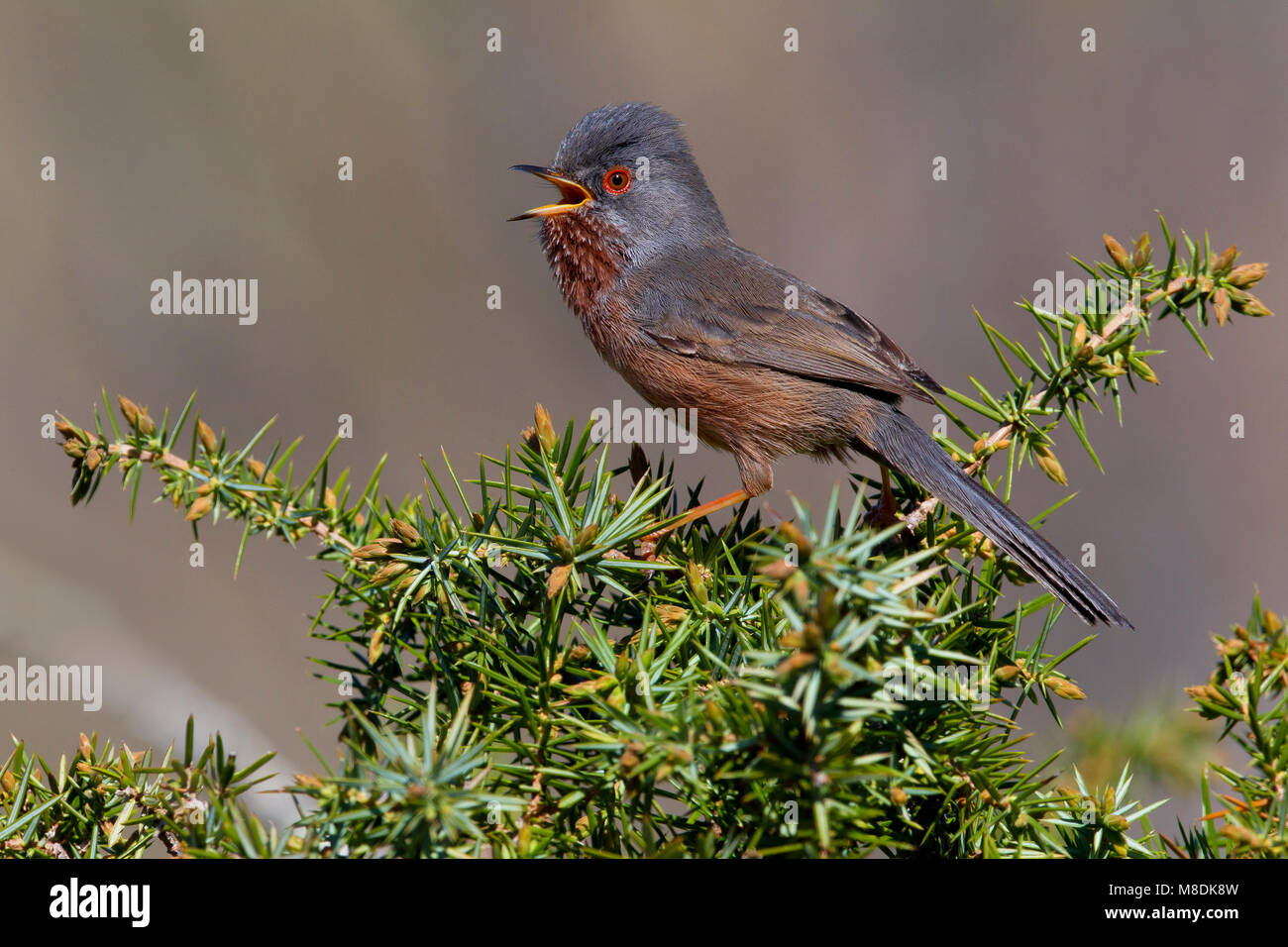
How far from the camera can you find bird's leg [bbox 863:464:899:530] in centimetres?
342

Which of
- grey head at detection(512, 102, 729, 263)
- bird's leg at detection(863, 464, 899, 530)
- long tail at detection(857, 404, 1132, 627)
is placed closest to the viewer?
long tail at detection(857, 404, 1132, 627)

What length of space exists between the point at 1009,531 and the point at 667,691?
135 cm

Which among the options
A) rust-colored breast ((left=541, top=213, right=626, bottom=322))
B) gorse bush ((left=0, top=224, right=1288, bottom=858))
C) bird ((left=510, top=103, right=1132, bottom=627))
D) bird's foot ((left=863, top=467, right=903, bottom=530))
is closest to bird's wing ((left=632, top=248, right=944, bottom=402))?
bird ((left=510, top=103, right=1132, bottom=627))

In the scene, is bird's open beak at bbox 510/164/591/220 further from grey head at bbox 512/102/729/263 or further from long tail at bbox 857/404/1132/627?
long tail at bbox 857/404/1132/627

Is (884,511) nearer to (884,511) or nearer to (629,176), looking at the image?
(884,511)

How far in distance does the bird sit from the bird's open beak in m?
0.01

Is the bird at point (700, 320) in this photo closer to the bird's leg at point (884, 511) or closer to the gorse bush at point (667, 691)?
the bird's leg at point (884, 511)

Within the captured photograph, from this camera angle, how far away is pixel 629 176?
15.5ft

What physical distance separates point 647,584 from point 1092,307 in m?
1.43

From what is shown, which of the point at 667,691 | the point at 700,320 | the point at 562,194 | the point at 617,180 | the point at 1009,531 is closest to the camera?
the point at 667,691

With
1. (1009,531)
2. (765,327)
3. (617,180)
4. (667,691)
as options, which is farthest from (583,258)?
(667,691)

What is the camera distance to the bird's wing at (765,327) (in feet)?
13.7

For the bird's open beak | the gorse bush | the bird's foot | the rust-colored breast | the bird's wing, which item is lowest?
the gorse bush
